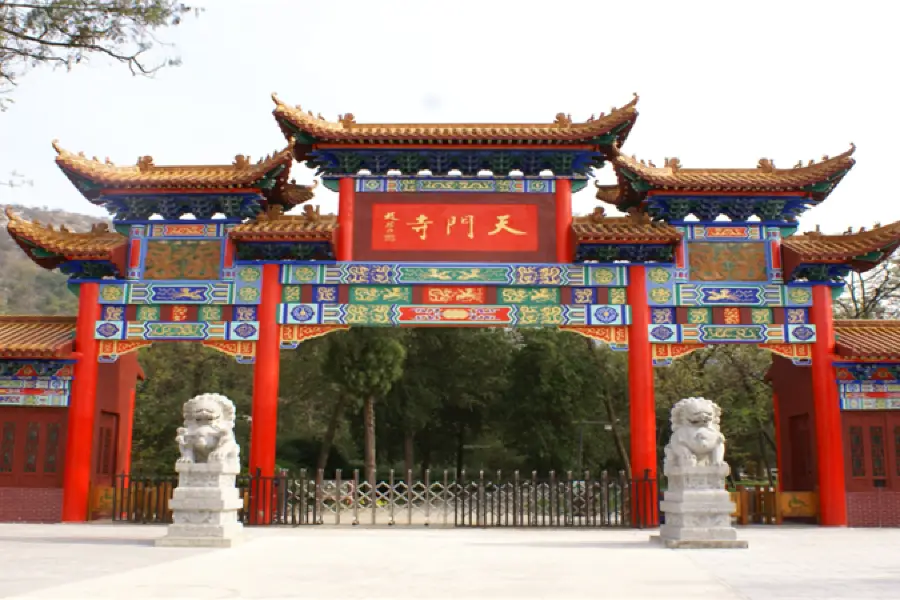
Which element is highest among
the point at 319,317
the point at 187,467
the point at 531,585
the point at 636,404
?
the point at 319,317

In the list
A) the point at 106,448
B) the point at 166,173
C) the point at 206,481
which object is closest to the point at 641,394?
the point at 206,481

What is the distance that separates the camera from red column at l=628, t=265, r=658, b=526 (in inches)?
581

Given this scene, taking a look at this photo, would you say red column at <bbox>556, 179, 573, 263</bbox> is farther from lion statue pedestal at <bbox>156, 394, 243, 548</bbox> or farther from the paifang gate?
lion statue pedestal at <bbox>156, 394, 243, 548</bbox>

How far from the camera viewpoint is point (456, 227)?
1616 cm

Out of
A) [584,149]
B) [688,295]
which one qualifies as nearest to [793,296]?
[688,295]

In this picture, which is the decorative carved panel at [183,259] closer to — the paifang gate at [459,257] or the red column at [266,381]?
the paifang gate at [459,257]

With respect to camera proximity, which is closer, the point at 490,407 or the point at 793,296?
the point at 793,296

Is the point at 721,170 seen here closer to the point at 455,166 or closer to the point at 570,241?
the point at 570,241

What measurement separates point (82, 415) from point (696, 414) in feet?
35.8

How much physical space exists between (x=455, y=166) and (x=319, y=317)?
4073 millimetres

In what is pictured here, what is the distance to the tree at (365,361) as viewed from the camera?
24922mm

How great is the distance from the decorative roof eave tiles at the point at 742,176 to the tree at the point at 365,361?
35.6ft

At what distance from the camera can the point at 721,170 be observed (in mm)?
16609

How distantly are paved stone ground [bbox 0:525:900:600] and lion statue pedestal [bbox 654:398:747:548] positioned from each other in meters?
0.51
